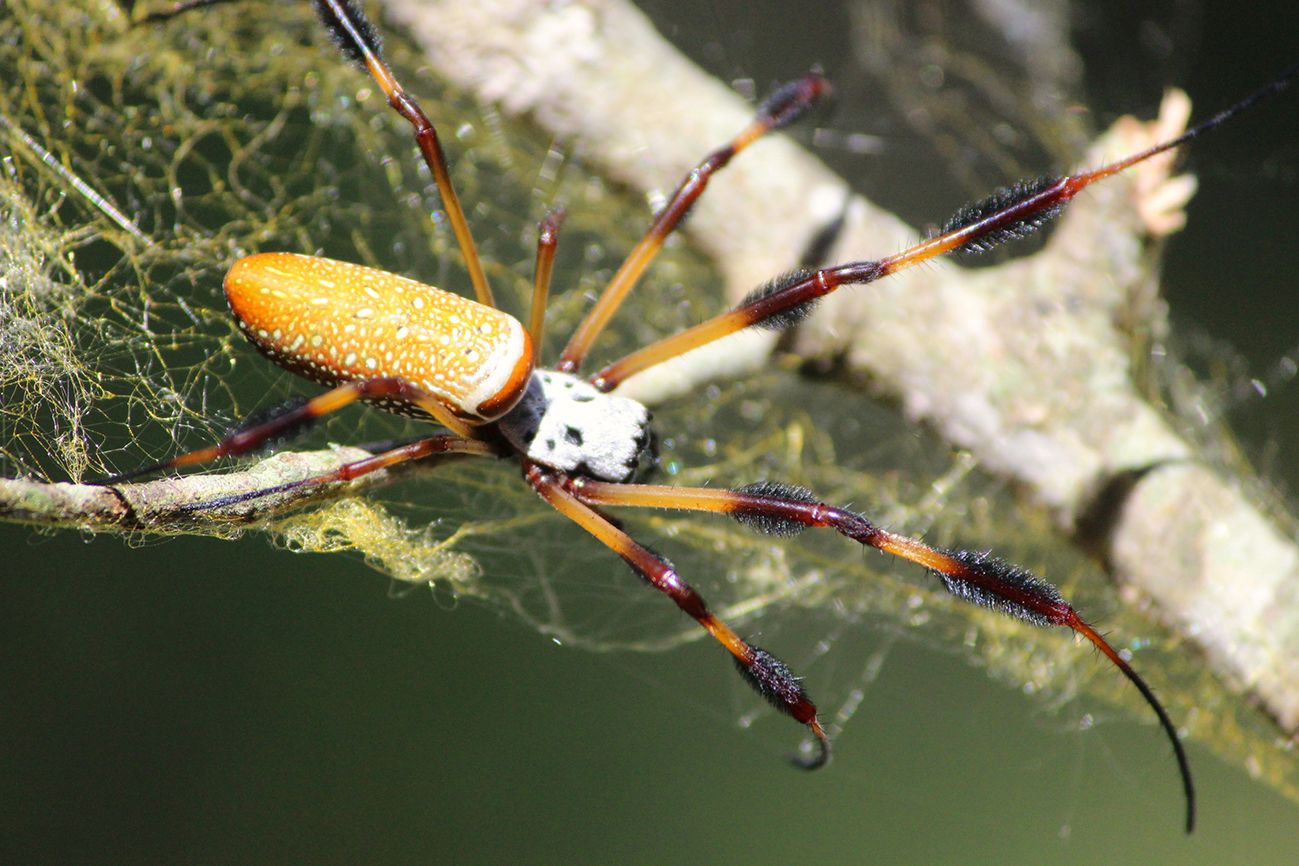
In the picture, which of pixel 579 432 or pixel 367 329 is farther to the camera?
pixel 579 432

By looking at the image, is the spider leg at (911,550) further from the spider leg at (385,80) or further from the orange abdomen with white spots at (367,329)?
the spider leg at (385,80)

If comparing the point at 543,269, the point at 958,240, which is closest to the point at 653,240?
the point at 543,269

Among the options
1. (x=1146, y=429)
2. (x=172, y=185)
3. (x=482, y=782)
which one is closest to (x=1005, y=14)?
(x=1146, y=429)

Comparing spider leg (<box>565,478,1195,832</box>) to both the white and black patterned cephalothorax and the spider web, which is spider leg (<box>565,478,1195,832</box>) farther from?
the spider web

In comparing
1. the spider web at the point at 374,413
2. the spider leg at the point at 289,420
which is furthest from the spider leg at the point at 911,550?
the spider leg at the point at 289,420

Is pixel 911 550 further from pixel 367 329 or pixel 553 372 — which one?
pixel 367 329

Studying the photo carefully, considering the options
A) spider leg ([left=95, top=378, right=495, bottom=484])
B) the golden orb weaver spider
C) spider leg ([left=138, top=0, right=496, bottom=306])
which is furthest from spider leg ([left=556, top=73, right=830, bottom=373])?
spider leg ([left=95, top=378, right=495, bottom=484])
